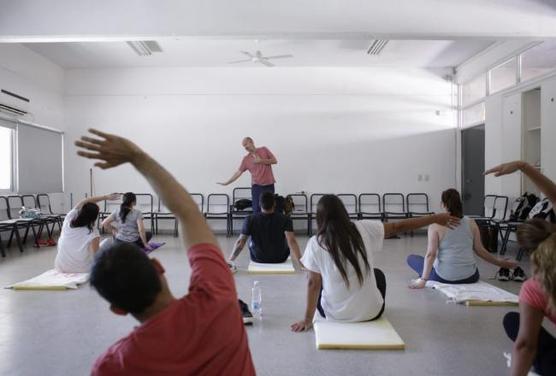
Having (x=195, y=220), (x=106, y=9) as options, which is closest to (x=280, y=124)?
(x=106, y=9)

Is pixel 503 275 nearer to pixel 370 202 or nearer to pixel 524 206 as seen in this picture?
pixel 524 206

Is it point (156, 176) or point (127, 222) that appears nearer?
point (156, 176)

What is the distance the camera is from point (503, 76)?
282 inches

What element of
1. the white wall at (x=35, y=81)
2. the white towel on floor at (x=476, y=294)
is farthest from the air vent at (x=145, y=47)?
the white towel on floor at (x=476, y=294)

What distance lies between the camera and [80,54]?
306 inches

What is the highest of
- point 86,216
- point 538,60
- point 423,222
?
point 538,60

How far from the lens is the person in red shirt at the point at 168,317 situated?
2.87ft

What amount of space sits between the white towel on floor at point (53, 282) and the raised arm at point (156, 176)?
11.3 ft

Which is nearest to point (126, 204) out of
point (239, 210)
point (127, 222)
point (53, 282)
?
point (127, 222)

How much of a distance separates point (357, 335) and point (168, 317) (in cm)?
200

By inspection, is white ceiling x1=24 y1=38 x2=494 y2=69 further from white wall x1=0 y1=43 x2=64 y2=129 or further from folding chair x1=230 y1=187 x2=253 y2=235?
folding chair x1=230 y1=187 x2=253 y2=235

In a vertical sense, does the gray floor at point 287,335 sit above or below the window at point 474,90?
below

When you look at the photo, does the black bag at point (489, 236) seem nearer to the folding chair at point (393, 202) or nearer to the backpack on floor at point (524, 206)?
the backpack on floor at point (524, 206)

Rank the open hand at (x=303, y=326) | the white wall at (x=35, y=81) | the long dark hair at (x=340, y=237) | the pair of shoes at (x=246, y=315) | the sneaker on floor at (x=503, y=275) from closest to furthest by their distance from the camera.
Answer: the long dark hair at (x=340, y=237)
the open hand at (x=303, y=326)
the pair of shoes at (x=246, y=315)
the sneaker on floor at (x=503, y=275)
the white wall at (x=35, y=81)
